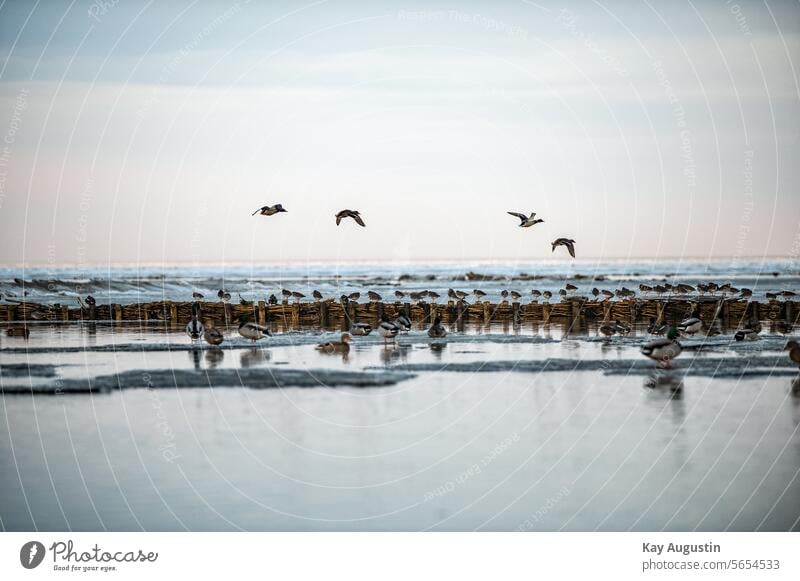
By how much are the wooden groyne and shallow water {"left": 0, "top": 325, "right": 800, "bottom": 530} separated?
8528mm

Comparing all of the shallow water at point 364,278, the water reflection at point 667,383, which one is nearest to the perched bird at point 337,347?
the water reflection at point 667,383

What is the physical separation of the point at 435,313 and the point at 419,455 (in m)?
13.0

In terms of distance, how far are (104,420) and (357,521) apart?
3566mm

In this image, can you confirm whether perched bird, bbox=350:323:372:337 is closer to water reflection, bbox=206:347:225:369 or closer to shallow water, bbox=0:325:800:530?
water reflection, bbox=206:347:225:369

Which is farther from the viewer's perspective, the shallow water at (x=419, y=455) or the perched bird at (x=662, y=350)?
the perched bird at (x=662, y=350)

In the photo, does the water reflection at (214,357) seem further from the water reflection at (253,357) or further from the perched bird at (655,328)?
the perched bird at (655,328)

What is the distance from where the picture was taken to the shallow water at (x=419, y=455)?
21.8ft

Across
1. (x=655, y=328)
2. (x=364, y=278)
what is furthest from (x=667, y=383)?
(x=364, y=278)

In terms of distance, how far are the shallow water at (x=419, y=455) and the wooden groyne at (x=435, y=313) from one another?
28.0 ft

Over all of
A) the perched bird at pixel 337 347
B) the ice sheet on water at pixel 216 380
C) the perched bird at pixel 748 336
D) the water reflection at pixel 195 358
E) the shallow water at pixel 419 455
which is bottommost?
the shallow water at pixel 419 455

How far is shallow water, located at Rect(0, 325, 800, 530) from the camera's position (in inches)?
261

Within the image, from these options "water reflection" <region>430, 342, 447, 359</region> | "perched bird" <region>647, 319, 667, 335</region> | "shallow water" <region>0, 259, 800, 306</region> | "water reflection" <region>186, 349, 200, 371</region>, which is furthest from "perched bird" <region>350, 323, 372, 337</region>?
"shallow water" <region>0, 259, 800, 306</region>
